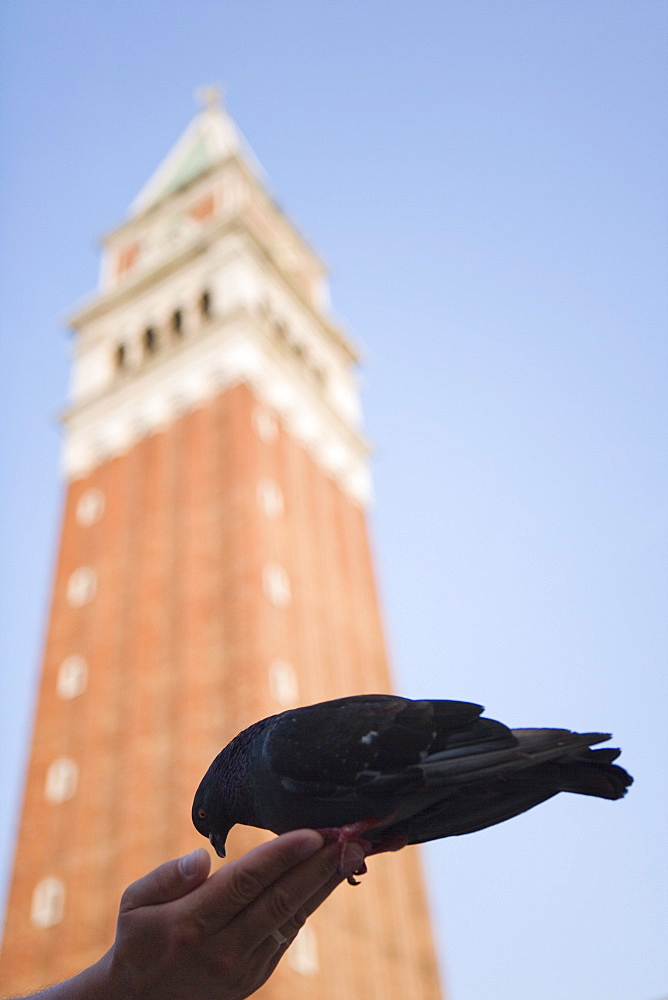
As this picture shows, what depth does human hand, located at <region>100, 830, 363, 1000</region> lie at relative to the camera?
171 centimetres

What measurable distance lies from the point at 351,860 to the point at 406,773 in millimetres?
196

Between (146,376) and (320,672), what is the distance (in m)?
8.99

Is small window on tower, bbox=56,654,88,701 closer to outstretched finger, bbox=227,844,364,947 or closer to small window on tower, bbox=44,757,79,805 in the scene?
A: small window on tower, bbox=44,757,79,805

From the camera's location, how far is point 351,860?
5.75ft

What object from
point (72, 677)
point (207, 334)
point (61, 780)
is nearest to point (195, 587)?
point (72, 677)

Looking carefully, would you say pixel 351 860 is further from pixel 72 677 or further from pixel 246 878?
pixel 72 677

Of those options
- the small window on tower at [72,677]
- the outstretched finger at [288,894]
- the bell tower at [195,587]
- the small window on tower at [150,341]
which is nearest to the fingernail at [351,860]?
the outstretched finger at [288,894]

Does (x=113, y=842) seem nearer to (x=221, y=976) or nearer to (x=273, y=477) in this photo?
(x=273, y=477)

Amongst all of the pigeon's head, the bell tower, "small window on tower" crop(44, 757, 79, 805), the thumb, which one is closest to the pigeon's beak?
the pigeon's head

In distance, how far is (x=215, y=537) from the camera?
16.9 m

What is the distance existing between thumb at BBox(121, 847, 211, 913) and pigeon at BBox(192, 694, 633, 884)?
192 millimetres

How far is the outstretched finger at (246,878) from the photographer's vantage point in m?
1.68

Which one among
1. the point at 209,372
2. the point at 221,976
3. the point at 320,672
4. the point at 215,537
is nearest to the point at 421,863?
the point at 320,672

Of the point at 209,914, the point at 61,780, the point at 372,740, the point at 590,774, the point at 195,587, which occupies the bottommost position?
the point at 209,914
